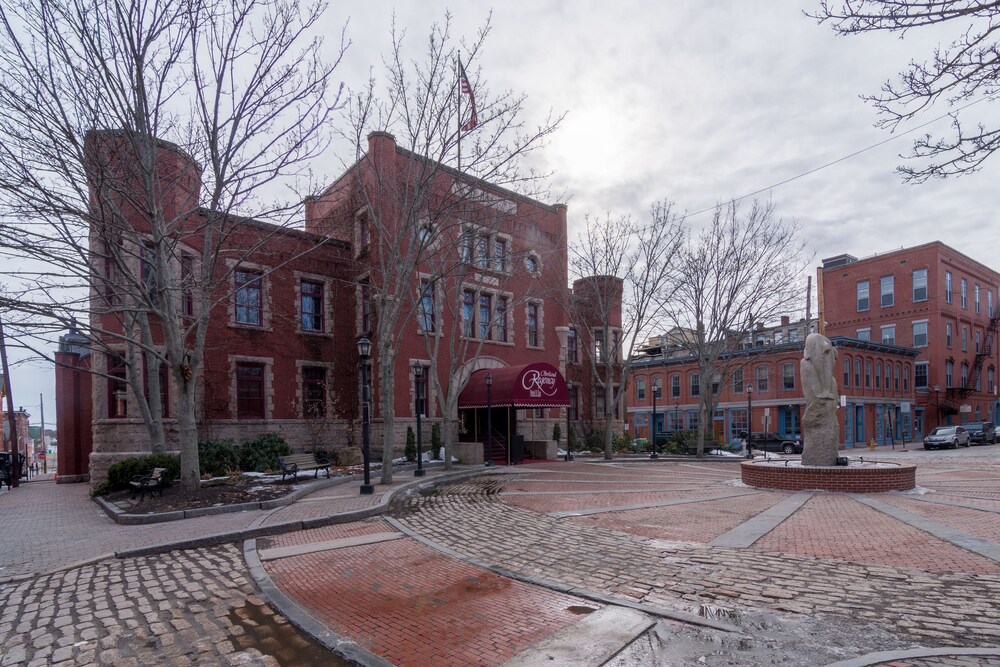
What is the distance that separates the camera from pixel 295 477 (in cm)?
1602

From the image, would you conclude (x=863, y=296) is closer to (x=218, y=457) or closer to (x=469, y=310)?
(x=469, y=310)

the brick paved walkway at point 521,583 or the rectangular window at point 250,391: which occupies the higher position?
the rectangular window at point 250,391

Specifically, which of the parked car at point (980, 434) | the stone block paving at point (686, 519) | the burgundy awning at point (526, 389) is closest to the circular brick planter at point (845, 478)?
the stone block paving at point (686, 519)

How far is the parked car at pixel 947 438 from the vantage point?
36219 mm

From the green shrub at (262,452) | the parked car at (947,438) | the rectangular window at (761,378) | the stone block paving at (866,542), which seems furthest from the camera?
the rectangular window at (761,378)

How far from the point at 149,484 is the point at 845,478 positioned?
15592mm

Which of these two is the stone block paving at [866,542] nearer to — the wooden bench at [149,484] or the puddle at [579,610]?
the puddle at [579,610]

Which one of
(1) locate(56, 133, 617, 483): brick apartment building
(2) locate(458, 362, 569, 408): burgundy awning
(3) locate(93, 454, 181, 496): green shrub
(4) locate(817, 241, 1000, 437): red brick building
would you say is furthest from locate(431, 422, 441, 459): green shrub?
(4) locate(817, 241, 1000, 437): red brick building

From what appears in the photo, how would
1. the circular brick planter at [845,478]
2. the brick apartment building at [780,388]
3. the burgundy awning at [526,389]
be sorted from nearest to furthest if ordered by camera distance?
1. the circular brick planter at [845,478]
2. the burgundy awning at [526,389]
3. the brick apartment building at [780,388]

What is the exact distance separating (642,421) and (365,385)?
41428 mm

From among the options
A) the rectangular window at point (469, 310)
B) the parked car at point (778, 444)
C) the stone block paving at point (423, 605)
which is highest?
the rectangular window at point (469, 310)

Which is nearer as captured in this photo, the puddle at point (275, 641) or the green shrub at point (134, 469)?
the puddle at point (275, 641)

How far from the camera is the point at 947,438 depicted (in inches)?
1428

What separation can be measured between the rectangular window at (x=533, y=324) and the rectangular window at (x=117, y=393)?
17240 millimetres
